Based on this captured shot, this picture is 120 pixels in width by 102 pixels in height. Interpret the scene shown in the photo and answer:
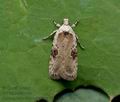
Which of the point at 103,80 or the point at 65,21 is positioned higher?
the point at 65,21

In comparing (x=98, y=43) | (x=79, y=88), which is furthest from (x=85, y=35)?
(x=79, y=88)

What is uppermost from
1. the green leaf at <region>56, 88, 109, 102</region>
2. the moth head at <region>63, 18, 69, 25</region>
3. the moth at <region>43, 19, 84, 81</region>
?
the moth head at <region>63, 18, 69, 25</region>

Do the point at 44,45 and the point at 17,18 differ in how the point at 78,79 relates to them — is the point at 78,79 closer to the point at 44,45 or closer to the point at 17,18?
the point at 44,45

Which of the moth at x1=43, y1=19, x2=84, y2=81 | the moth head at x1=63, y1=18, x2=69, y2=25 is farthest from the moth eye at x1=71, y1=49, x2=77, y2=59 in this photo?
the moth head at x1=63, y1=18, x2=69, y2=25

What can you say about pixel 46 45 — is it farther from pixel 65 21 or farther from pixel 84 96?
pixel 84 96

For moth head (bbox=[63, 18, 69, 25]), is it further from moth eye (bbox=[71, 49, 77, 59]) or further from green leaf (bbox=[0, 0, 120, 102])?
moth eye (bbox=[71, 49, 77, 59])
